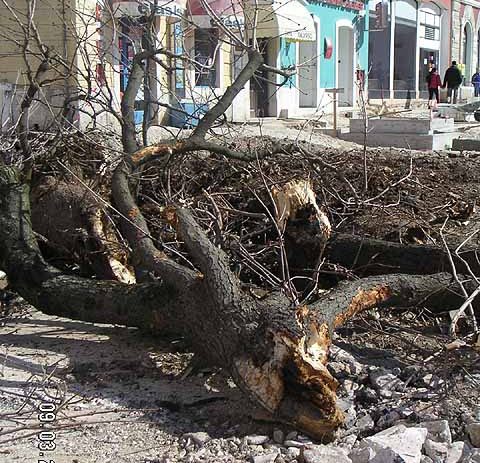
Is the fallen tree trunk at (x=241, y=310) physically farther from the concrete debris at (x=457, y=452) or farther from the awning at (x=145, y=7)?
the awning at (x=145, y=7)

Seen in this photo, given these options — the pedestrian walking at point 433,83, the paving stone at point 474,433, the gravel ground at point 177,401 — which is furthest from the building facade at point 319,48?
the paving stone at point 474,433

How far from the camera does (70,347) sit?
188 inches

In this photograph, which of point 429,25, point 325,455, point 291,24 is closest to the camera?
point 325,455

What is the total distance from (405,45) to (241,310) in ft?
94.2

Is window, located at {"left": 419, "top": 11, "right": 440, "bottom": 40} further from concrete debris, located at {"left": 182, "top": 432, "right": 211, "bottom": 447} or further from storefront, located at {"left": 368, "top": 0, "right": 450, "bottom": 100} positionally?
concrete debris, located at {"left": 182, "top": 432, "right": 211, "bottom": 447}

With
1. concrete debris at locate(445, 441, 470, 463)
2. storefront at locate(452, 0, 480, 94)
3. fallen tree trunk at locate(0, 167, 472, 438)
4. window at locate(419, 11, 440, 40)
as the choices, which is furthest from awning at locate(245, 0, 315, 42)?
concrete debris at locate(445, 441, 470, 463)

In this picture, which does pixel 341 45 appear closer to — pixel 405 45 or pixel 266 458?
pixel 405 45

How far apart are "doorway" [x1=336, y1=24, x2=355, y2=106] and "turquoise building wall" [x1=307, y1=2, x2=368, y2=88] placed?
323 mm

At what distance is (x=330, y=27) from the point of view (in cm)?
2403

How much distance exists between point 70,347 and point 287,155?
2558 mm

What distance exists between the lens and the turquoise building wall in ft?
76.5

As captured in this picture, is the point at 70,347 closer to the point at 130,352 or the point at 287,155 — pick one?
the point at 130,352

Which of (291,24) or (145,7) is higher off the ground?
(291,24)

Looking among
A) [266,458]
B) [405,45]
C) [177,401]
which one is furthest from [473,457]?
[405,45]
